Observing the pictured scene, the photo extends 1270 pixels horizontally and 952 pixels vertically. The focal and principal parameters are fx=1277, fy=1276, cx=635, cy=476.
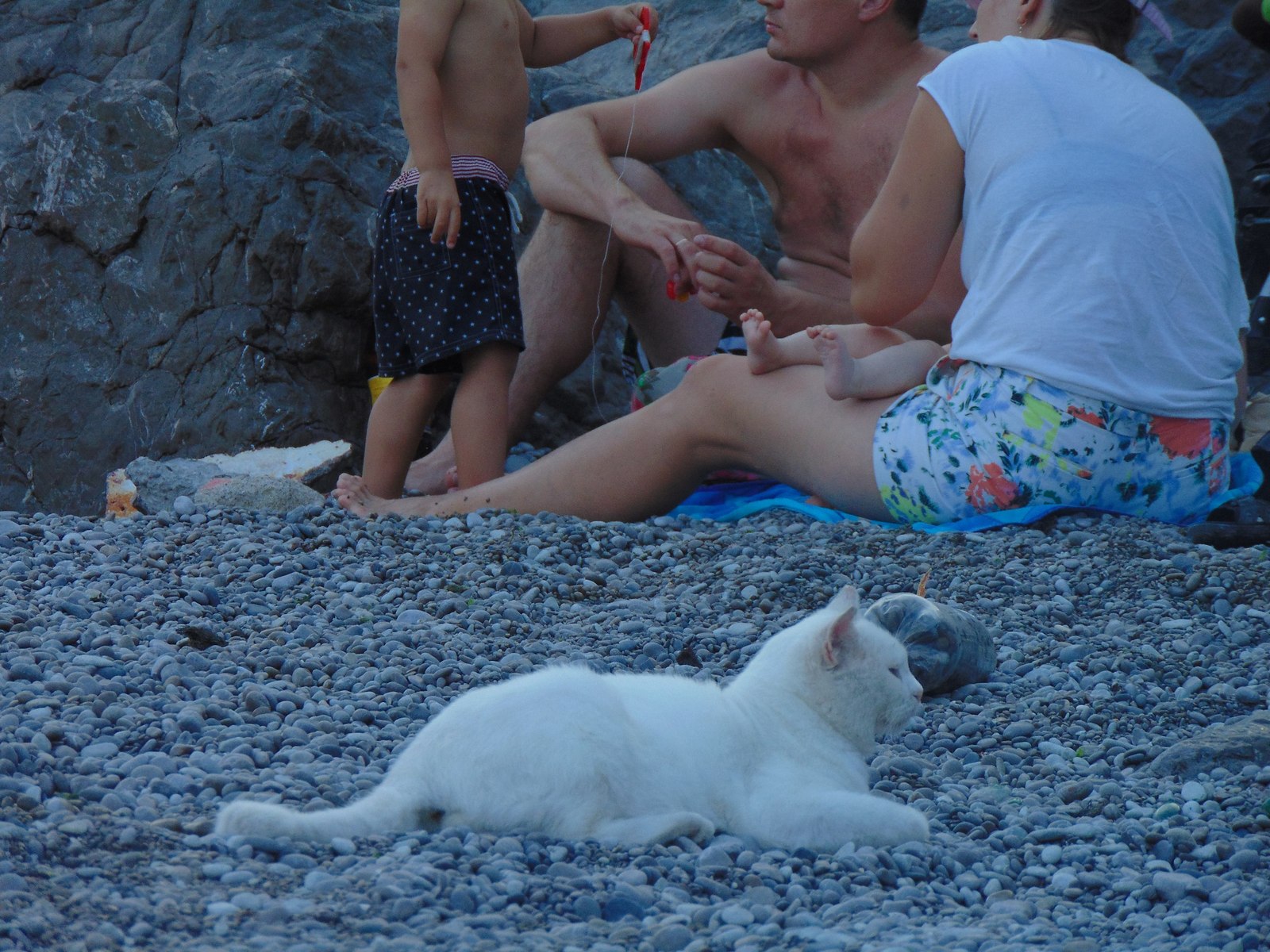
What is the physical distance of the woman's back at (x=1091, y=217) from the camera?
123 inches

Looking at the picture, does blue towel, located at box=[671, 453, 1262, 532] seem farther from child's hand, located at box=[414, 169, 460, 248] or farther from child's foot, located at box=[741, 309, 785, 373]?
child's hand, located at box=[414, 169, 460, 248]

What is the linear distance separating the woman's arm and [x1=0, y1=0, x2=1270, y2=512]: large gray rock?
279cm

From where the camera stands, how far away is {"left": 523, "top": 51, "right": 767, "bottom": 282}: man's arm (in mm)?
4648

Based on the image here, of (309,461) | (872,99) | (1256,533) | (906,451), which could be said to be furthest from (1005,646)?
(309,461)

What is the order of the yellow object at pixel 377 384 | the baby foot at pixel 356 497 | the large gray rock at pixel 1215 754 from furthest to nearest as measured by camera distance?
1. the yellow object at pixel 377 384
2. the baby foot at pixel 356 497
3. the large gray rock at pixel 1215 754

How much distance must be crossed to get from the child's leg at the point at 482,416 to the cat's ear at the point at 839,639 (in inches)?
93.0

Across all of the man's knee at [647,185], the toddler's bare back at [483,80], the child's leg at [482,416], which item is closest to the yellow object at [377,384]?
the child's leg at [482,416]

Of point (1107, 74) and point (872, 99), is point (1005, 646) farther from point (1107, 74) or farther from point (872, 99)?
point (872, 99)

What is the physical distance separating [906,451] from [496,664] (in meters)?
1.38

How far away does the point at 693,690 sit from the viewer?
196 cm

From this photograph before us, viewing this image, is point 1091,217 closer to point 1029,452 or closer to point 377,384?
point 1029,452

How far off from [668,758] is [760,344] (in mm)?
1930

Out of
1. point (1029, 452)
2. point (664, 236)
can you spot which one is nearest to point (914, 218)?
point (1029, 452)

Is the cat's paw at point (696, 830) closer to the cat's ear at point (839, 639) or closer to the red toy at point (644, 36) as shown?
the cat's ear at point (839, 639)
